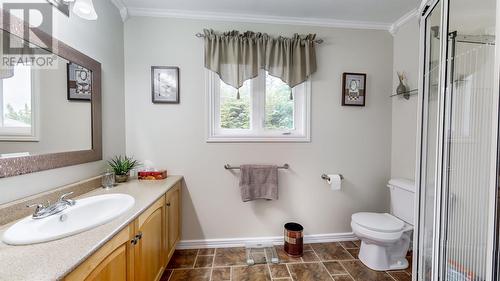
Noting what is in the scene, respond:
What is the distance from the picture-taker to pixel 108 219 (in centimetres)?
101

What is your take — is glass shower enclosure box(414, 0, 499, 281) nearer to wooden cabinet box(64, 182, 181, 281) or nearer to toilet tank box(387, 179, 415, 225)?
toilet tank box(387, 179, 415, 225)

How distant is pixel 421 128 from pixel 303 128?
110cm

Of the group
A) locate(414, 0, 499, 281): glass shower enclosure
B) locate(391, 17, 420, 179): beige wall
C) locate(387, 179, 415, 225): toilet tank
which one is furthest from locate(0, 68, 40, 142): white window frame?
locate(391, 17, 420, 179): beige wall

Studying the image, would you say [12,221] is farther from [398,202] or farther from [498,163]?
[398,202]

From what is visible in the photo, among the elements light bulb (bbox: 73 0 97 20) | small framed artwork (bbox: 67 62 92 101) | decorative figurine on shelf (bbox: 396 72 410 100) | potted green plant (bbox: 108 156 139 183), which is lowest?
potted green plant (bbox: 108 156 139 183)

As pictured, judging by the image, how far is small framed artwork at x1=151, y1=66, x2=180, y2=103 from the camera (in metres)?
2.03

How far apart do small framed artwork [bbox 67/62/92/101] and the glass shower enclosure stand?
7.20 ft

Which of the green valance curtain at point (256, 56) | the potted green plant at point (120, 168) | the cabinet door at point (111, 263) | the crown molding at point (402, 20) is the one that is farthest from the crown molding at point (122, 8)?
the crown molding at point (402, 20)

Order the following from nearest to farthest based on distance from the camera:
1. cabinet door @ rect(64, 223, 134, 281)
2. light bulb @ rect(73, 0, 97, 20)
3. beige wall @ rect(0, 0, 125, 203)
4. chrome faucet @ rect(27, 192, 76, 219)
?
1. cabinet door @ rect(64, 223, 134, 281)
2. chrome faucet @ rect(27, 192, 76, 219)
3. beige wall @ rect(0, 0, 125, 203)
4. light bulb @ rect(73, 0, 97, 20)

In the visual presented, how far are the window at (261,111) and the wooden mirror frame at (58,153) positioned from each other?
947mm

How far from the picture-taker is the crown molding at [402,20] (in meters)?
2.01

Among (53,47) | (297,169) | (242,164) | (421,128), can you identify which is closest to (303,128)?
(297,169)

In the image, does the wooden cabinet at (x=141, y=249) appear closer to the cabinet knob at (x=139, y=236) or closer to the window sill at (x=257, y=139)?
the cabinet knob at (x=139, y=236)

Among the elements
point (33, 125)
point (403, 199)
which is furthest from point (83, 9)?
point (403, 199)
